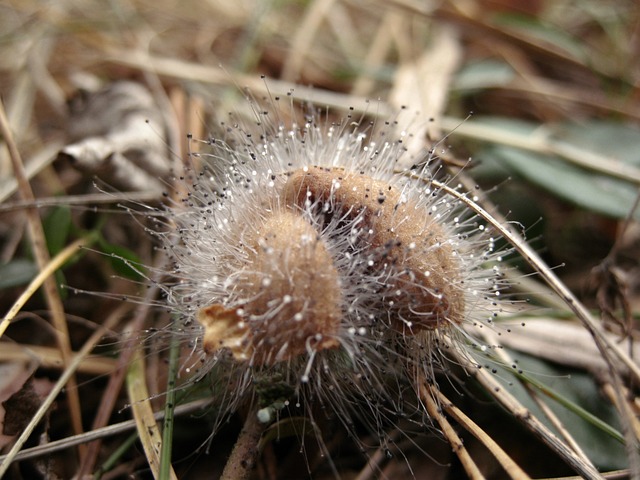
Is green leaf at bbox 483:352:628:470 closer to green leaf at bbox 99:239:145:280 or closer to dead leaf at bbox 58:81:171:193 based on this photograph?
green leaf at bbox 99:239:145:280

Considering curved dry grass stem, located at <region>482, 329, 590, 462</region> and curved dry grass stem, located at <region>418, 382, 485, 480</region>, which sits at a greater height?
curved dry grass stem, located at <region>482, 329, 590, 462</region>

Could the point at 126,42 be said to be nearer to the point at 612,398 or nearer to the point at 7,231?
the point at 7,231

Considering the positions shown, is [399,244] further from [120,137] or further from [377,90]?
[377,90]

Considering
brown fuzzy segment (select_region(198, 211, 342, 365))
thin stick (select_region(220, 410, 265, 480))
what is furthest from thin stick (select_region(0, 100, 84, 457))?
brown fuzzy segment (select_region(198, 211, 342, 365))

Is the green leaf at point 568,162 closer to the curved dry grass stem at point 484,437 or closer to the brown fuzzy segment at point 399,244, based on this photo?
the brown fuzzy segment at point 399,244

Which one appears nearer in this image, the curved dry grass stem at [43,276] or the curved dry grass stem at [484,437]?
the curved dry grass stem at [484,437]

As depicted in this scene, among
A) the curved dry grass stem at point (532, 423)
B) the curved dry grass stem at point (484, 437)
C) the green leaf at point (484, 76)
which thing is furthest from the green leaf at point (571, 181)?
the curved dry grass stem at point (484, 437)

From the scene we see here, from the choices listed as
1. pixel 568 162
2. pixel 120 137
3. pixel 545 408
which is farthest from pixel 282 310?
pixel 568 162
